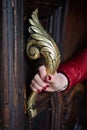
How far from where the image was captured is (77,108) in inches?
36.8

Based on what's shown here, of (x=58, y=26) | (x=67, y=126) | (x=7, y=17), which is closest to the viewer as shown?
(x=7, y=17)

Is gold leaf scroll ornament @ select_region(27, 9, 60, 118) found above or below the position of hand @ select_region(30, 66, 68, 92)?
above

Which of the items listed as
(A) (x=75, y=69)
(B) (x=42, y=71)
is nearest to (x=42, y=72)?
(B) (x=42, y=71)

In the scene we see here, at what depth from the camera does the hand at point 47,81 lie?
18.8 inches

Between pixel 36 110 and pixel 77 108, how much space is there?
0.44 metres

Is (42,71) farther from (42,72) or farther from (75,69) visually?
(75,69)

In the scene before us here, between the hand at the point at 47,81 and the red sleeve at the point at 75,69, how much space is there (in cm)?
1

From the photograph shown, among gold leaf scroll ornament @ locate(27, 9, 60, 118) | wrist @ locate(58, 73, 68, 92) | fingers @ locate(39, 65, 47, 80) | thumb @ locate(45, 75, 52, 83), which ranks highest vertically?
gold leaf scroll ornament @ locate(27, 9, 60, 118)

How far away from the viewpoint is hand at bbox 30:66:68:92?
48 centimetres

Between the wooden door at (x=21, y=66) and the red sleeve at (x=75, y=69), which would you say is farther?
the red sleeve at (x=75, y=69)

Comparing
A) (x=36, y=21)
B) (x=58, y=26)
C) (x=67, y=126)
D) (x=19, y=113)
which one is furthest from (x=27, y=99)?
(x=67, y=126)

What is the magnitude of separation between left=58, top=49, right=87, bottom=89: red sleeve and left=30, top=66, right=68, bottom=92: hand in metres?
0.01

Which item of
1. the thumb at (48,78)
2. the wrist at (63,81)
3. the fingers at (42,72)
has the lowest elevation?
the wrist at (63,81)

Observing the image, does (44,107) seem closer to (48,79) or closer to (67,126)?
(48,79)
